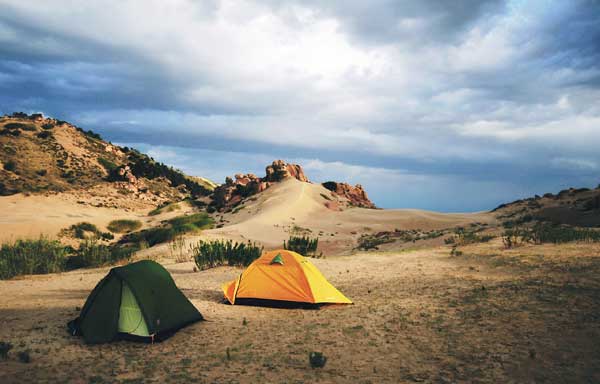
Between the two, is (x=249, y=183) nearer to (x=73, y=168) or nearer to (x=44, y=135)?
(x=73, y=168)

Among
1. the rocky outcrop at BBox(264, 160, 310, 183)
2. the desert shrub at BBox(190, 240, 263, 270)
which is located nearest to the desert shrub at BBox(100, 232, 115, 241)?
the desert shrub at BBox(190, 240, 263, 270)

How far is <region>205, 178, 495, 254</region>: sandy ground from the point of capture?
33.7 metres

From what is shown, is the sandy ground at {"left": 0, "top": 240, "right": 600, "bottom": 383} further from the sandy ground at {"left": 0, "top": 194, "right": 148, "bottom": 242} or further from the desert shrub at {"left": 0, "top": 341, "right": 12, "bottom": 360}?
the sandy ground at {"left": 0, "top": 194, "right": 148, "bottom": 242}

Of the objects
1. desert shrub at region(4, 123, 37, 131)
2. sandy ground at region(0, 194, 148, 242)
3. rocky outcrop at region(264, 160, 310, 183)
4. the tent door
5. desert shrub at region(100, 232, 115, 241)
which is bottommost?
the tent door

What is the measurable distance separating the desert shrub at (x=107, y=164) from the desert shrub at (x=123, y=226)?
28.8 meters

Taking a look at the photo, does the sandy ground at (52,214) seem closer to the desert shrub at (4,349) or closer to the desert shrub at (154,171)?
the desert shrub at (154,171)

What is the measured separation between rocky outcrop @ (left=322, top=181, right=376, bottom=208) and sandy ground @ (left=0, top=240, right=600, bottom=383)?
48791 millimetres

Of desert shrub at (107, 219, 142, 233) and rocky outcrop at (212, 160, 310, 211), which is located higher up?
rocky outcrop at (212, 160, 310, 211)

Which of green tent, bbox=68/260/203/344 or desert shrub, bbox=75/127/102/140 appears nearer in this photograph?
green tent, bbox=68/260/203/344

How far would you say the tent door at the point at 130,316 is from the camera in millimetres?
8125

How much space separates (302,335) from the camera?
8.56 m

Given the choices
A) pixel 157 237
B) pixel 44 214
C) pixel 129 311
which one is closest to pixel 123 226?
pixel 44 214

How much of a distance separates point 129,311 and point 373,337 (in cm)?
479

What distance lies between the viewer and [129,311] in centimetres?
833
